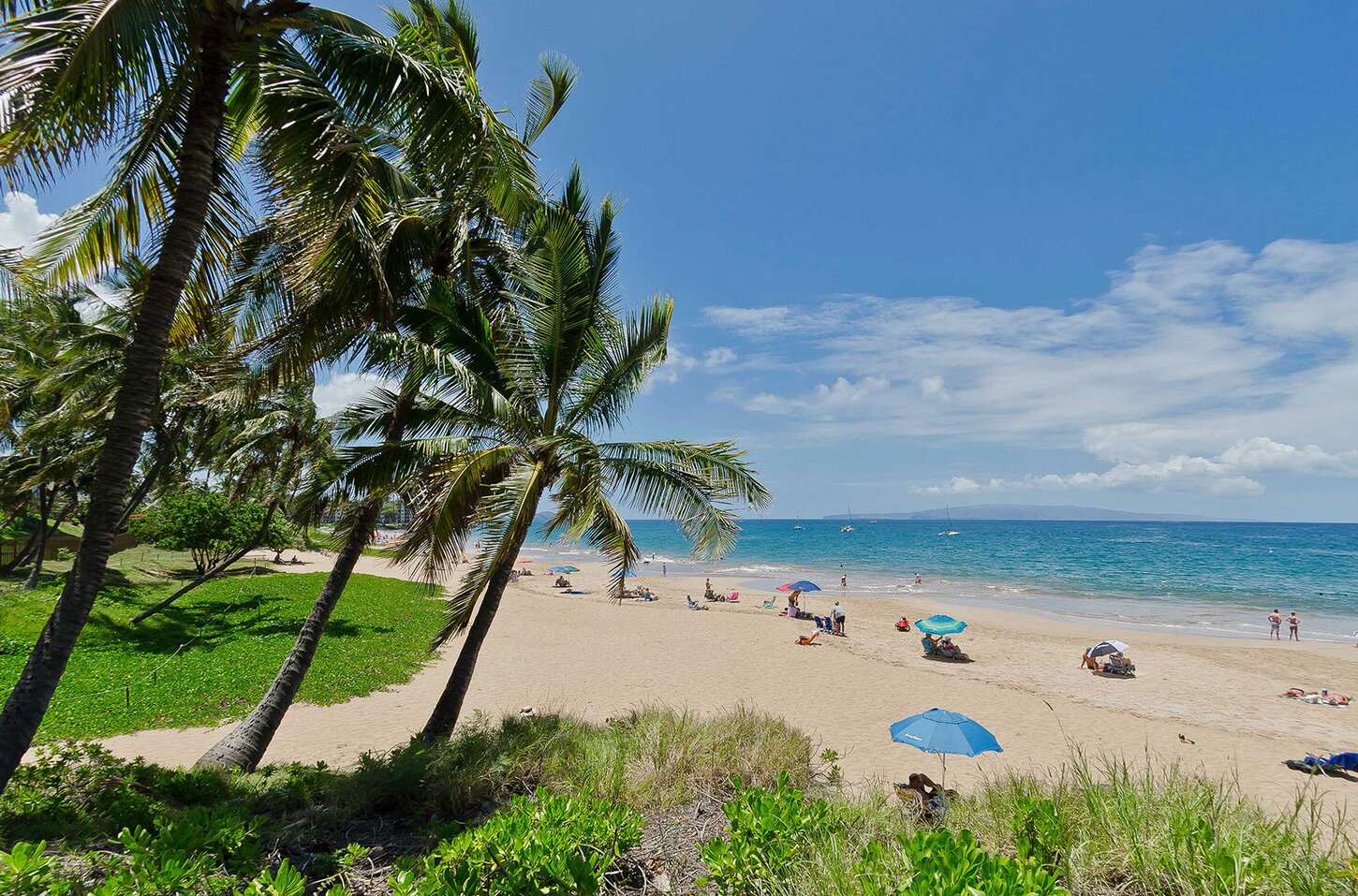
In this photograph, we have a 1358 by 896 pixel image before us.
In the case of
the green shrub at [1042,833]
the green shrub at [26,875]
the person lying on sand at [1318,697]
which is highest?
the green shrub at [26,875]

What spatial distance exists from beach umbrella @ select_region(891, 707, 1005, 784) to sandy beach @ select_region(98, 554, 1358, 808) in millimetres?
675

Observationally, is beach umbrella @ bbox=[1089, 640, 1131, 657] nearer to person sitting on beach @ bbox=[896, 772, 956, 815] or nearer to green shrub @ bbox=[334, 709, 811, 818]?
person sitting on beach @ bbox=[896, 772, 956, 815]

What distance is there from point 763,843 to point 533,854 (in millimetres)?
1223

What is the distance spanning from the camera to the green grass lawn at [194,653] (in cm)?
1031

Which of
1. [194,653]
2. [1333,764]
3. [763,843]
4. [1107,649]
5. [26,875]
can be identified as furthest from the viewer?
[1107,649]

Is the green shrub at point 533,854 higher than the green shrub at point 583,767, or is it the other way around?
the green shrub at point 533,854

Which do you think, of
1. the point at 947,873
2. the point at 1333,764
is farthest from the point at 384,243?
the point at 1333,764

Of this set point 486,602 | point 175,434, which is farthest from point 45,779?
point 175,434

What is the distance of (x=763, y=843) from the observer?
3164 mm

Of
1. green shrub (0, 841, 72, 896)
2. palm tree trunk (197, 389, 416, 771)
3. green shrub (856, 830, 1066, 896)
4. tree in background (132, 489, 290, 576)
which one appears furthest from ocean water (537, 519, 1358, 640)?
tree in background (132, 489, 290, 576)

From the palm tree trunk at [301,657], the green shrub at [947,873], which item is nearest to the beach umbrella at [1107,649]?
the green shrub at [947,873]

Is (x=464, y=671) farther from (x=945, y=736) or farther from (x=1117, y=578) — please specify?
(x=1117, y=578)

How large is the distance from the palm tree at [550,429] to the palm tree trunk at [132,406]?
2.67 m

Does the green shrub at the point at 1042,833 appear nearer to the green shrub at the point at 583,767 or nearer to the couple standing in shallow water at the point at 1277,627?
the green shrub at the point at 583,767
